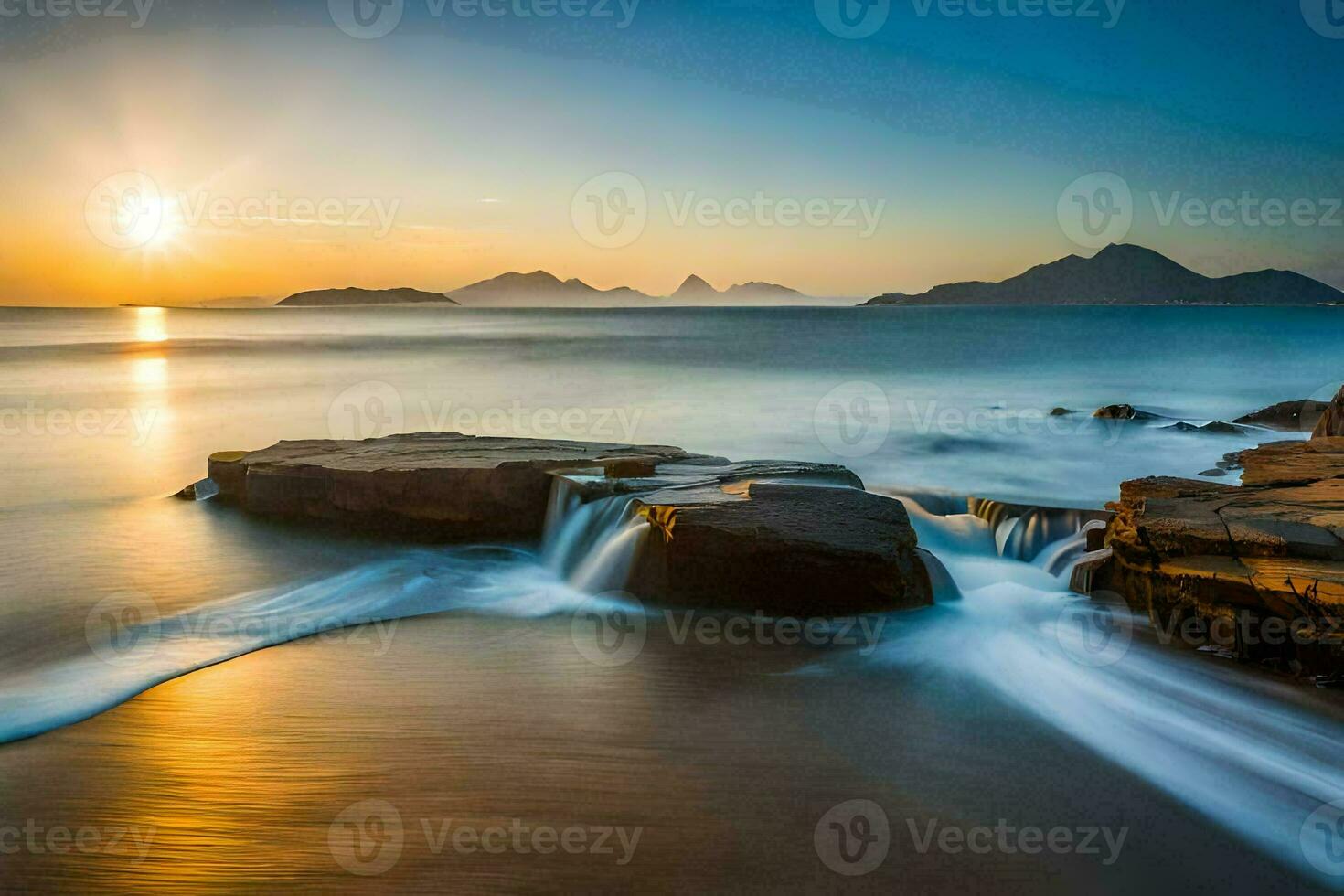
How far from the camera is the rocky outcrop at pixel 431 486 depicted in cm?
1034

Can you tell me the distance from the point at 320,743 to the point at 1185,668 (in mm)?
5874

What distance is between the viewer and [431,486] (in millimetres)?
10359

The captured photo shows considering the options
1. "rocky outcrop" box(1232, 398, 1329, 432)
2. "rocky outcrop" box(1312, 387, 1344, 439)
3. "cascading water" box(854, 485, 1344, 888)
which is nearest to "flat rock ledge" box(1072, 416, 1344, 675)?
"cascading water" box(854, 485, 1344, 888)

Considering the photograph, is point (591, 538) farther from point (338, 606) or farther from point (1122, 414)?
point (1122, 414)

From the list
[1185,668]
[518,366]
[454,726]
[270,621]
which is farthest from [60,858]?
[518,366]

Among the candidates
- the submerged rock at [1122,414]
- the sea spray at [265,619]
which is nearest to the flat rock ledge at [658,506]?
the sea spray at [265,619]

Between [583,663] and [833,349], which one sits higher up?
[833,349]

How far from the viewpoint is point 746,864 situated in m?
4.51

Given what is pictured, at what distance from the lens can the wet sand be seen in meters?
4.46

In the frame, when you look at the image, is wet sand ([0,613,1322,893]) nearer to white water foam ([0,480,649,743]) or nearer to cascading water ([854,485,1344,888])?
cascading water ([854,485,1344,888])

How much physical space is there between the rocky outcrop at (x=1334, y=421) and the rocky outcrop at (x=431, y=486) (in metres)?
8.47

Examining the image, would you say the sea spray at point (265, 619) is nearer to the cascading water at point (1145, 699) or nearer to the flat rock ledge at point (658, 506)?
the flat rock ledge at point (658, 506)

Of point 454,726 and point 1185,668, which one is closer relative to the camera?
point 454,726

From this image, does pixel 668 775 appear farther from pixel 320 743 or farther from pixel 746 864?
pixel 320 743
